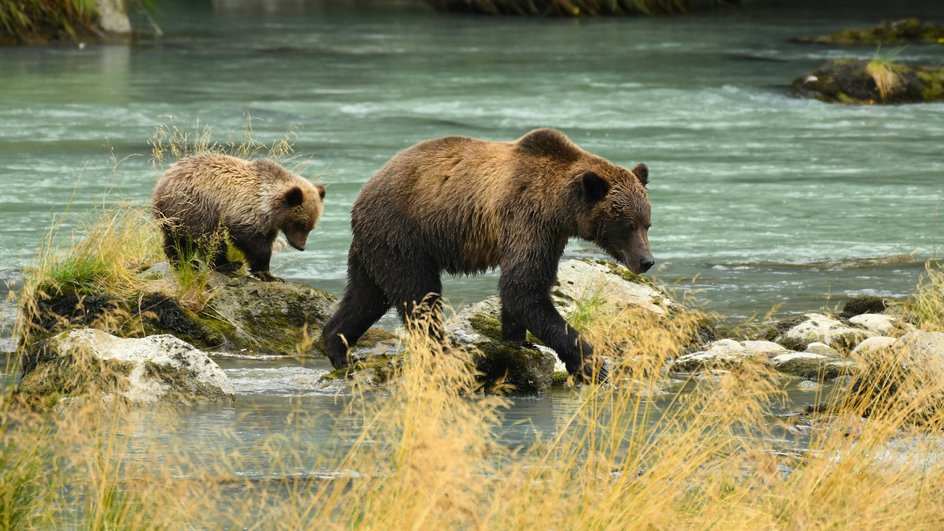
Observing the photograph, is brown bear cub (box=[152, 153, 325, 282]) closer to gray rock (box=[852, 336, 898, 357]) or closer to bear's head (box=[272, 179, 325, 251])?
bear's head (box=[272, 179, 325, 251])

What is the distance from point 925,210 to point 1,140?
424 inches

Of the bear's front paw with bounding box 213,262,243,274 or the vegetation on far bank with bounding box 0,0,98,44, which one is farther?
the vegetation on far bank with bounding box 0,0,98,44

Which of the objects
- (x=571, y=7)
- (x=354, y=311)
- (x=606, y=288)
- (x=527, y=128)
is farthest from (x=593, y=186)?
(x=571, y=7)

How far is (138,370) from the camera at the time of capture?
7.35 meters

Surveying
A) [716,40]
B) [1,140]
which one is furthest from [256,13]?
[1,140]

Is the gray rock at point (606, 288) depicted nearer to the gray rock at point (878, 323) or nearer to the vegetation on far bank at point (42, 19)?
the gray rock at point (878, 323)

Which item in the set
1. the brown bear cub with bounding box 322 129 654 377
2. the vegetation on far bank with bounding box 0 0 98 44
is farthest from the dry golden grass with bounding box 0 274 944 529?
the vegetation on far bank with bounding box 0 0 98 44

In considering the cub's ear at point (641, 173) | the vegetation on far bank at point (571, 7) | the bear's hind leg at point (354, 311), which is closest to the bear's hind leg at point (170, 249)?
the bear's hind leg at point (354, 311)

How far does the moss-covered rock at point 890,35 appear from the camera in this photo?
29.5 m

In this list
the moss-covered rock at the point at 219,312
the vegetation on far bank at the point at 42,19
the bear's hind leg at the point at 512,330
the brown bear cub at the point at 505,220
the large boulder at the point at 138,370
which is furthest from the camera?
the vegetation on far bank at the point at 42,19

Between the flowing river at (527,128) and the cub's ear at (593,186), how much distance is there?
3.53ft

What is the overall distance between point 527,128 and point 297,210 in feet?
33.7

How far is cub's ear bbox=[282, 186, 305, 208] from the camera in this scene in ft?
30.9

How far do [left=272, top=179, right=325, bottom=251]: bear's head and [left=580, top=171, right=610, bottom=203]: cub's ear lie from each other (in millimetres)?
2562
